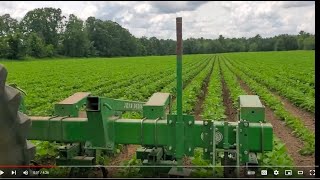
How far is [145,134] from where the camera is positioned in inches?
175

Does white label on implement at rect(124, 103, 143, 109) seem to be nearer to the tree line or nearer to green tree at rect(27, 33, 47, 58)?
the tree line

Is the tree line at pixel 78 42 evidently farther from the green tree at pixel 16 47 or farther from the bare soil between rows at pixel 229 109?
the bare soil between rows at pixel 229 109

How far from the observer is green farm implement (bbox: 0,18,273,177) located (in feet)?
12.7

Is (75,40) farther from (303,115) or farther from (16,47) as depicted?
A: (303,115)

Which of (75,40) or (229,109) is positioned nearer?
(229,109)

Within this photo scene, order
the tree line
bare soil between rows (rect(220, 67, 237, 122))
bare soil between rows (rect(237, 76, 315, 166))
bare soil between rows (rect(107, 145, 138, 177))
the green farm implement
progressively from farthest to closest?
the tree line, bare soil between rows (rect(220, 67, 237, 122)), bare soil between rows (rect(237, 76, 315, 166)), bare soil between rows (rect(107, 145, 138, 177)), the green farm implement

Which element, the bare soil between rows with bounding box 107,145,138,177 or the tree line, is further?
the tree line

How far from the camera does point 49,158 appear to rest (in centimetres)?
629

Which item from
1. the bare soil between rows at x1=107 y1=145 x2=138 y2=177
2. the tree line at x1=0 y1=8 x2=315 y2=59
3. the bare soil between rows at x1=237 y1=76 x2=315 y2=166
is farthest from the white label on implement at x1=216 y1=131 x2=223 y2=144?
the tree line at x1=0 y1=8 x2=315 y2=59

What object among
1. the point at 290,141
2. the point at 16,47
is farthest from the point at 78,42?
the point at 290,141

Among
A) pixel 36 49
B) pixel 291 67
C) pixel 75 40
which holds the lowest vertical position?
pixel 291 67

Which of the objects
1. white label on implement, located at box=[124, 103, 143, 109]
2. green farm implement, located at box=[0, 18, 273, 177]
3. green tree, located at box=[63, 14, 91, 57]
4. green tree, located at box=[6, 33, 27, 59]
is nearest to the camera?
green farm implement, located at box=[0, 18, 273, 177]

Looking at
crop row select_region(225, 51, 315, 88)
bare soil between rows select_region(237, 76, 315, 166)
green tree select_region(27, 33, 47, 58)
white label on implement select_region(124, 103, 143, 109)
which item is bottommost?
bare soil between rows select_region(237, 76, 315, 166)

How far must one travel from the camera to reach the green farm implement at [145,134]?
388cm
